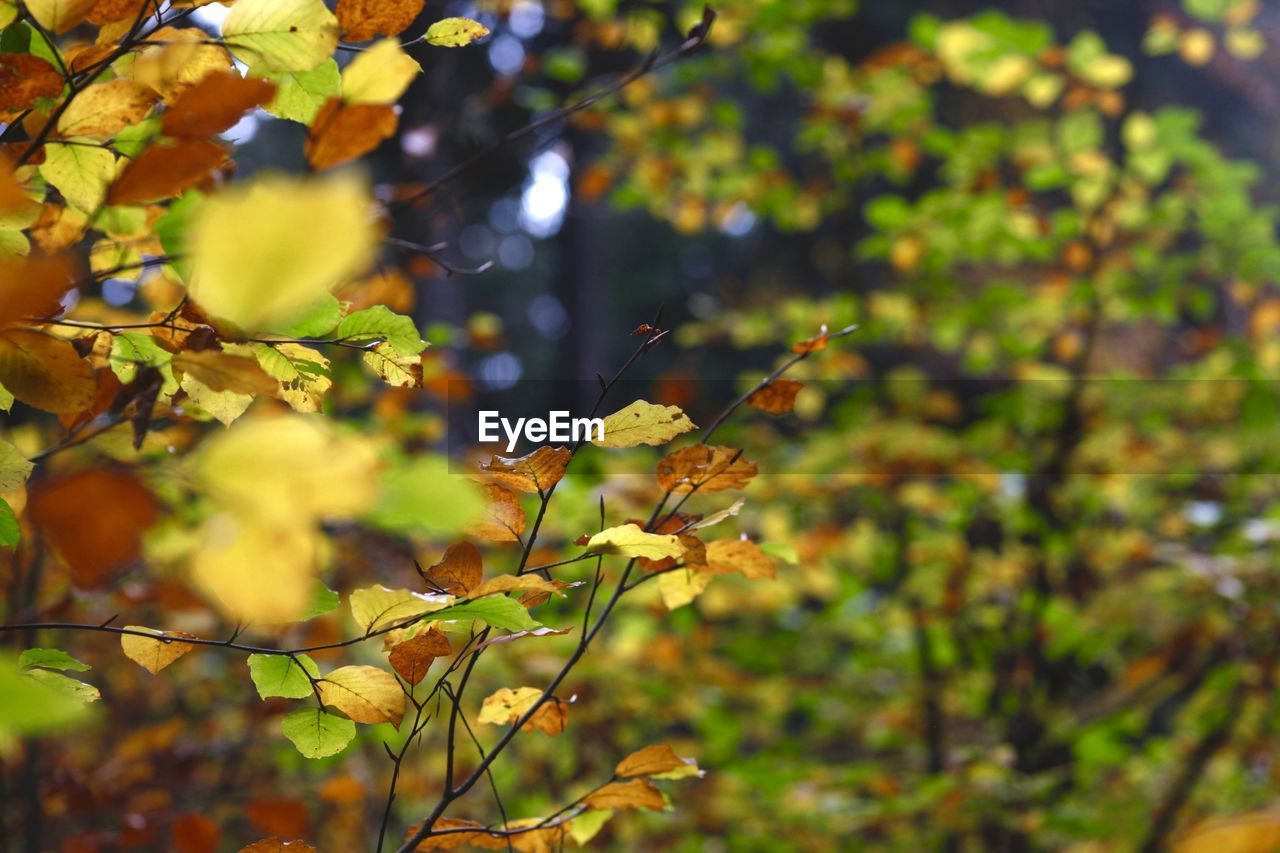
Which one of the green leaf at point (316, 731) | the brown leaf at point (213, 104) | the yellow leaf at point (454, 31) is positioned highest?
the brown leaf at point (213, 104)

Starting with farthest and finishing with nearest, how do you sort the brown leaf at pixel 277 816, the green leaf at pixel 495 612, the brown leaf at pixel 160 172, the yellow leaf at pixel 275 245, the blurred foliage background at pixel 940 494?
the blurred foliage background at pixel 940 494 < the brown leaf at pixel 277 816 < the green leaf at pixel 495 612 < the brown leaf at pixel 160 172 < the yellow leaf at pixel 275 245

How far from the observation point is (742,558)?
76 centimetres

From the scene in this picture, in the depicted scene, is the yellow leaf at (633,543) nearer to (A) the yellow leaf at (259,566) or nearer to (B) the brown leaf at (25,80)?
(A) the yellow leaf at (259,566)

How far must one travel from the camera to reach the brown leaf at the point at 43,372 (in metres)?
0.50

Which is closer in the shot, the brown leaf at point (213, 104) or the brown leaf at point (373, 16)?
the brown leaf at point (213, 104)

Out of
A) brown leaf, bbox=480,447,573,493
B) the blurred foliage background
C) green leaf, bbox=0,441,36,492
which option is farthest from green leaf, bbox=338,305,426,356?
the blurred foliage background

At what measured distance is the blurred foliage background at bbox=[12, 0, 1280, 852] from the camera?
205cm

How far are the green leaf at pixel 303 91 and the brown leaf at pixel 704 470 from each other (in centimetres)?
34

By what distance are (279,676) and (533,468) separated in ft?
0.72

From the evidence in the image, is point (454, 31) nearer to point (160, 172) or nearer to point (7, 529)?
point (160, 172)

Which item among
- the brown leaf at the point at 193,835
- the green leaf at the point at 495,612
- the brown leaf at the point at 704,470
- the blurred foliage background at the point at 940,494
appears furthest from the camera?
the blurred foliage background at the point at 940,494

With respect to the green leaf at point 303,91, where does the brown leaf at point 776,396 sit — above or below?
below

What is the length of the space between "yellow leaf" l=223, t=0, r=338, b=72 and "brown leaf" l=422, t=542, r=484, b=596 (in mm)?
313

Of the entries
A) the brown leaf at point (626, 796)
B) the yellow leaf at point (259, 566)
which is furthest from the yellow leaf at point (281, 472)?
the brown leaf at point (626, 796)
